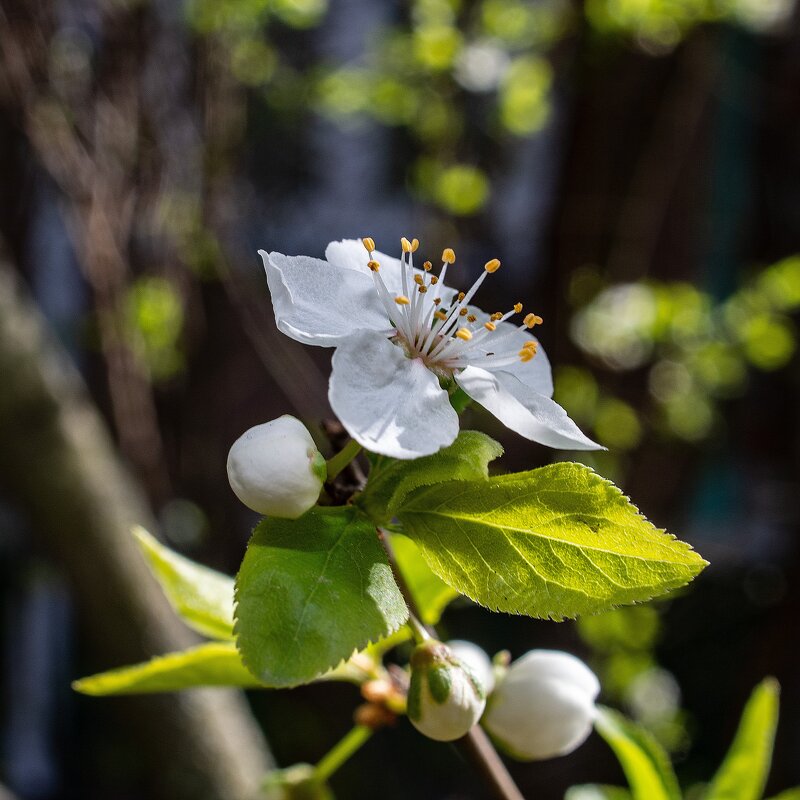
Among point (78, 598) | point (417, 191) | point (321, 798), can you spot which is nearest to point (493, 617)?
point (417, 191)

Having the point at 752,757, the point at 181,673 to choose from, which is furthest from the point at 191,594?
the point at 752,757

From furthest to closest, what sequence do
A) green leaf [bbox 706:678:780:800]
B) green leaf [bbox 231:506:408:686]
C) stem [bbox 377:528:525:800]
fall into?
green leaf [bbox 706:678:780:800], stem [bbox 377:528:525:800], green leaf [bbox 231:506:408:686]

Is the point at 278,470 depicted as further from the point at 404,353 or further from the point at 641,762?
the point at 641,762

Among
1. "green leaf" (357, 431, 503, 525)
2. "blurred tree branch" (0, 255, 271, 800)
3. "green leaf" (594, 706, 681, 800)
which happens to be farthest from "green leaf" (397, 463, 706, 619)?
"blurred tree branch" (0, 255, 271, 800)

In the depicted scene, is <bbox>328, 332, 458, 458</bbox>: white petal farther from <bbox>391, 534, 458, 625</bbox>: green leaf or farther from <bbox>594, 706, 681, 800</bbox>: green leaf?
<bbox>594, 706, 681, 800</bbox>: green leaf

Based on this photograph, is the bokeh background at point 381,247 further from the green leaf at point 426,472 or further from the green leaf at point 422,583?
the green leaf at point 426,472
